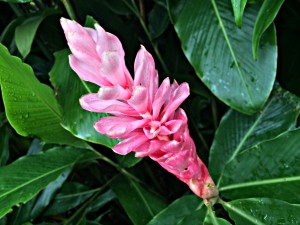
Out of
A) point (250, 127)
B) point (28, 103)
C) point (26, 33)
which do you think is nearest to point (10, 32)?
point (26, 33)

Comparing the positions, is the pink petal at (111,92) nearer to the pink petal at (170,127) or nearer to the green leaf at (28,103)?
the pink petal at (170,127)

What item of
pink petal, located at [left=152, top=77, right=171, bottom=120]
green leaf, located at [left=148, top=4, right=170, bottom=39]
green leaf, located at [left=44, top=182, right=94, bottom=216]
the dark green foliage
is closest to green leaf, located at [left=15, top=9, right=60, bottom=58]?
the dark green foliage

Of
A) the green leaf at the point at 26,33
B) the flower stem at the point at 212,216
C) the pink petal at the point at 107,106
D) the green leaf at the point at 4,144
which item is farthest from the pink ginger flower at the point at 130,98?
the green leaf at the point at 4,144

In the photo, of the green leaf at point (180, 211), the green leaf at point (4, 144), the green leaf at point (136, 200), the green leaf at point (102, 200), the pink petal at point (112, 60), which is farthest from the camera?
the green leaf at point (102, 200)

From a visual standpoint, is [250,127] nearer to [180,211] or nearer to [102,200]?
[180,211]

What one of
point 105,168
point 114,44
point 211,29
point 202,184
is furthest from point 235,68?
point 105,168

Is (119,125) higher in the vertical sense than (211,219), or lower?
higher
